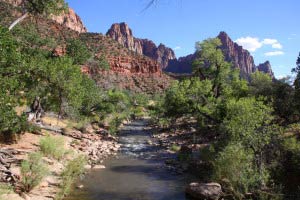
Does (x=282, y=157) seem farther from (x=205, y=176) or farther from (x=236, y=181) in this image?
(x=205, y=176)

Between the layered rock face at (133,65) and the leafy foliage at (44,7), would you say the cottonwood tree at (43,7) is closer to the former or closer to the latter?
the leafy foliage at (44,7)

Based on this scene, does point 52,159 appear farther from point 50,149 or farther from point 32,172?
point 32,172

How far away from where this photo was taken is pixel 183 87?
2828 cm

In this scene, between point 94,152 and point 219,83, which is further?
point 219,83

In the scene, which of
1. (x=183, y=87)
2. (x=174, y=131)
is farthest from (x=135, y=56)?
(x=183, y=87)

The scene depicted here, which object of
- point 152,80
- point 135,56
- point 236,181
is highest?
point 135,56

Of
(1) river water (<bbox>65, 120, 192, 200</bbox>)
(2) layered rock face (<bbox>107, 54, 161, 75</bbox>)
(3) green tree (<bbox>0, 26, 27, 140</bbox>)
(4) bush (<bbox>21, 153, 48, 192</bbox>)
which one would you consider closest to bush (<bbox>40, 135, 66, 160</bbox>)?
(1) river water (<bbox>65, 120, 192, 200</bbox>)

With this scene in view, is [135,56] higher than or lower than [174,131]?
higher

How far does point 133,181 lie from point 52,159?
480 cm

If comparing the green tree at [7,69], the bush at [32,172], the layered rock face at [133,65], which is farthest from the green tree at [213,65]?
the layered rock face at [133,65]

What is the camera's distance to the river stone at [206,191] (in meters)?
13.6

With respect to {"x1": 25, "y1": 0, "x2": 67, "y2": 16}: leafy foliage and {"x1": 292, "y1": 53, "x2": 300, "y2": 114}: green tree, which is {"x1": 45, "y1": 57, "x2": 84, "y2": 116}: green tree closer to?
{"x1": 25, "y1": 0, "x2": 67, "y2": 16}: leafy foliage

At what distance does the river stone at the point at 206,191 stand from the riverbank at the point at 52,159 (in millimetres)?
5715

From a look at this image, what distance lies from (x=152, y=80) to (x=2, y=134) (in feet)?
359
